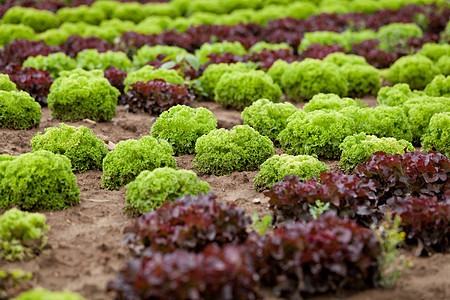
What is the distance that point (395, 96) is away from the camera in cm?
865

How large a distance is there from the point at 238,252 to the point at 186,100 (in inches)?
234

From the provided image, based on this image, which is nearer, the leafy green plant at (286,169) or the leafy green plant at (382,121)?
the leafy green plant at (286,169)

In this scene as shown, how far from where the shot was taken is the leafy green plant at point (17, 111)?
788 cm

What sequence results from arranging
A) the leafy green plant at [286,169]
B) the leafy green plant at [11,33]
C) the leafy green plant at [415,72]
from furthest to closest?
the leafy green plant at [11,33] < the leafy green plant at [415,72] < the leafy green plant at [286,169]

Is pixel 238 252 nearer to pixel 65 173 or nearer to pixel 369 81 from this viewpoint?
pixel 65 173

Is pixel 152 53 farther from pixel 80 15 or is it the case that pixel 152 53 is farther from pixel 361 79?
pixel 80 15

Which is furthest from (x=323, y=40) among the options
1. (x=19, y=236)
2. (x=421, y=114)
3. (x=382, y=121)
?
(x=19, y=236)

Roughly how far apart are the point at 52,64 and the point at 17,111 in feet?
10.4

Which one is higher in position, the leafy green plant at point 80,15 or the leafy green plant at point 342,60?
the leafy green plant at point 342,60

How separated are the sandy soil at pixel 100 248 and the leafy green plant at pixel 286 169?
0.18m

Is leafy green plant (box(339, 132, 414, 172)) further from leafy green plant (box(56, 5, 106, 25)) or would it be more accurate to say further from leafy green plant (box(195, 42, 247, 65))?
leafy green plant (box(56, 5, 106, 25))

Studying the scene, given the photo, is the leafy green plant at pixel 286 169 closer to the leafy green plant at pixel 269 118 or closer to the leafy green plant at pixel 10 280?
the leafy green plant at pixel 269 118

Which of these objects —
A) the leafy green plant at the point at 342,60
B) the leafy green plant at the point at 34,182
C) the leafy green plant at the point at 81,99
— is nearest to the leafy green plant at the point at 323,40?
the leafy green plant at the point at 342,60

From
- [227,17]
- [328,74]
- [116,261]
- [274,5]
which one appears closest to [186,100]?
[328,74]
